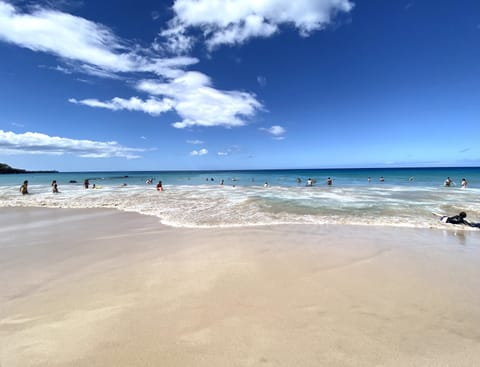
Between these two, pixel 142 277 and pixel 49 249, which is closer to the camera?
pixel 142 277

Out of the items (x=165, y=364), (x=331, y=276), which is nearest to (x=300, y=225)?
(x=331, y=276)

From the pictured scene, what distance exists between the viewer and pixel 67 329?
3.33 metres

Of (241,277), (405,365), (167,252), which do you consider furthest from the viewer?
(167,252)

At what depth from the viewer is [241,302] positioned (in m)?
3.97

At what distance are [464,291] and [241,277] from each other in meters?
4.14

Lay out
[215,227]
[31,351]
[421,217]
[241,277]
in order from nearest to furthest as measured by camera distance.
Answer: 1. [31,351]
2. [241,277]
3. [215,227]
4. [421,217]

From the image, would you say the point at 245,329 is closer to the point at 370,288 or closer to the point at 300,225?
the point at 370,288

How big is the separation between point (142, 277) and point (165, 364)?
2547 millimetres

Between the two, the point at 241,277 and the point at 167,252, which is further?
the point at 167,252

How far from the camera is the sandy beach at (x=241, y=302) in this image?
288cm

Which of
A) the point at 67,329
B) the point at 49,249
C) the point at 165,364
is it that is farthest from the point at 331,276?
the point at 49,249

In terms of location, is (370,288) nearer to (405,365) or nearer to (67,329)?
(405,365)

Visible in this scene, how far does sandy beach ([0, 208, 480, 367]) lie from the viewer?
2.88 metres

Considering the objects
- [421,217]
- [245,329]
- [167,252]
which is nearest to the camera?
[245,329]
